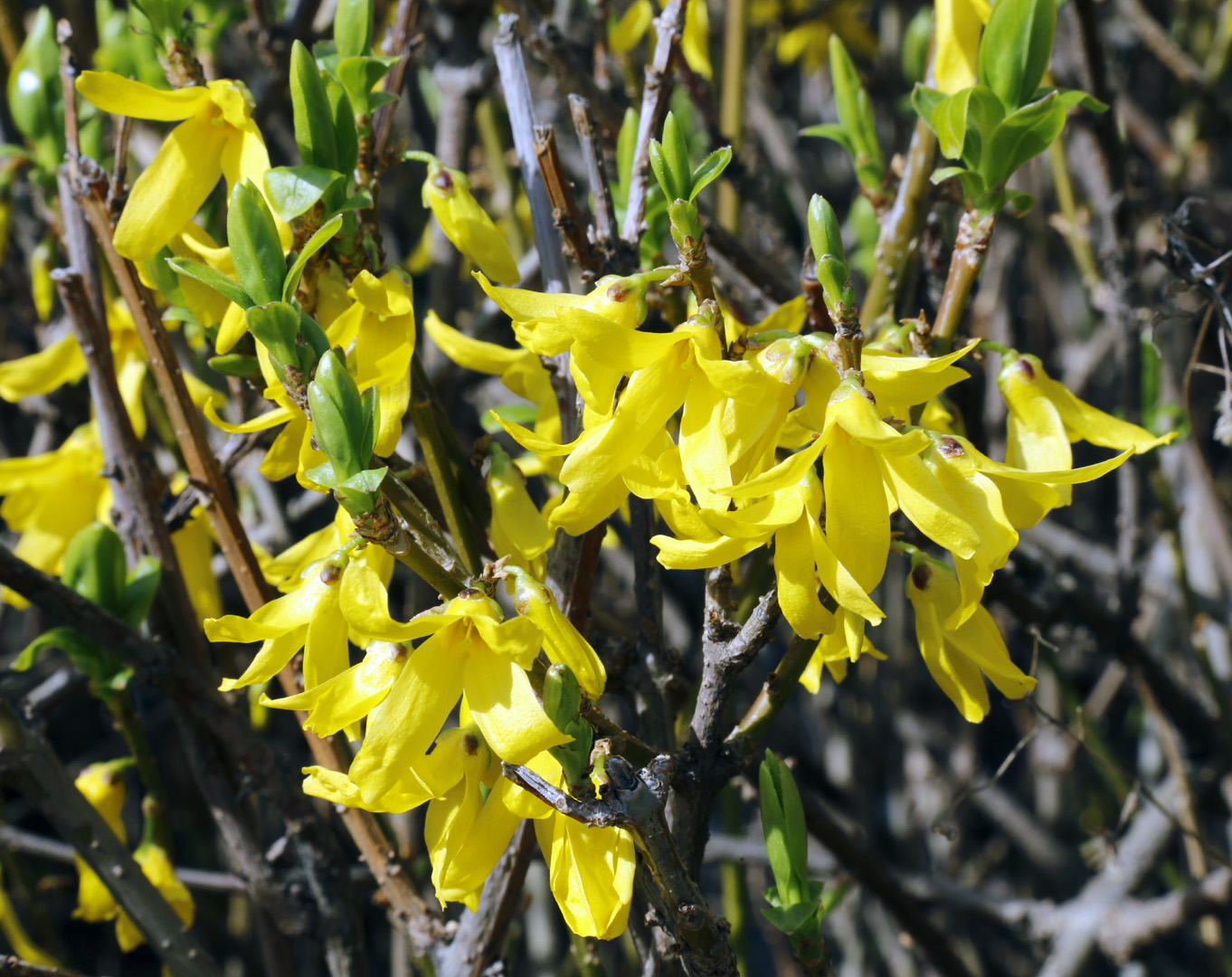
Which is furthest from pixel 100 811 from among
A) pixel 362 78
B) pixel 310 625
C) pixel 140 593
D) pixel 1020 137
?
pixel 1020 137

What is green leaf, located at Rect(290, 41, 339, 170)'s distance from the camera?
754 mm

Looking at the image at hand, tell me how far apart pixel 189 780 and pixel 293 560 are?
198 centimetres

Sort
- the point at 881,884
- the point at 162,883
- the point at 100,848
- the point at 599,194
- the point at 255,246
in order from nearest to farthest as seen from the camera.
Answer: the point at 255,246 < the point at 599,194 < the point at 100,848 < the point at 162,883 < the point at 881,884

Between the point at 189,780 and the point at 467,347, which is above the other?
the point at 467,347

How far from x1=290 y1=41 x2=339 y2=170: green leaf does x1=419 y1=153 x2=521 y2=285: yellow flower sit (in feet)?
0.35

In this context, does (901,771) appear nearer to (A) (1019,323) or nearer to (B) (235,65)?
(A) (1019,323)

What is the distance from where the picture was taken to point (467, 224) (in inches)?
34.4

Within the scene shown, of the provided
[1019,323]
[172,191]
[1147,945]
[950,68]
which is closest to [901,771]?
[1147,945]

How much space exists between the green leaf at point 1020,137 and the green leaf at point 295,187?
1.84 ft

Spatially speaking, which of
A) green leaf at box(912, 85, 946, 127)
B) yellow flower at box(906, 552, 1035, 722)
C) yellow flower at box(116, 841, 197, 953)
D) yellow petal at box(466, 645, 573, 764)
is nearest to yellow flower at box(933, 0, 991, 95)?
green leaf at box(912, 85, 946, 127)

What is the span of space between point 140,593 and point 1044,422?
99 centimetres

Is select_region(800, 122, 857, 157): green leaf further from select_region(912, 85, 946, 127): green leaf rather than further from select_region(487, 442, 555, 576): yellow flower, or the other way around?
select_region(487, 442, 555, 576): yellow flower

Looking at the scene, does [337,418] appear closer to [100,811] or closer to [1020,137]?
[1020,137]

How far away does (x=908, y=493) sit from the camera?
0.63 meters
